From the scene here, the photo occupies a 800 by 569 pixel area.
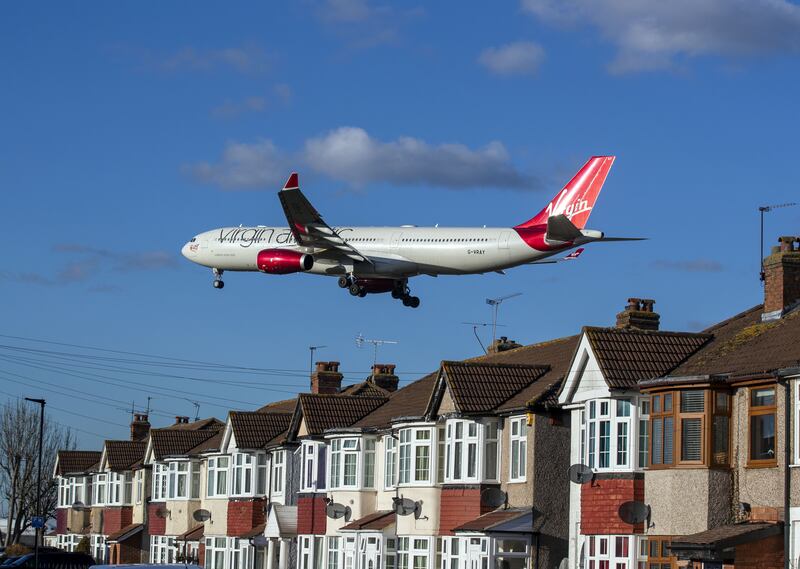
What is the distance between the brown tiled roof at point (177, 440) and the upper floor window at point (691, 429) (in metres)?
40.8

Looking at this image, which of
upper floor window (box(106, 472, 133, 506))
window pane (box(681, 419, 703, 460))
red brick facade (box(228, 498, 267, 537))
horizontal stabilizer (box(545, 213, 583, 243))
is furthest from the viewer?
upper floor window (box(106, 472, 133, 506))

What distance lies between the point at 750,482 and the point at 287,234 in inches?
1340

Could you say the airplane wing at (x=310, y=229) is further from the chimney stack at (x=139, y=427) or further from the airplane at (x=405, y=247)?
the chimney stack at (x=139, y=427)

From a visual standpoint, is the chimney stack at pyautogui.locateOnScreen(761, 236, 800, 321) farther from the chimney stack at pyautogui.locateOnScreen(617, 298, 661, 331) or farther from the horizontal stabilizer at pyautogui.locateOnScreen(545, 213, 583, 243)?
the horizontal stabilizer at pyautogui.locateOnScreen(545, 213, 583, 243)

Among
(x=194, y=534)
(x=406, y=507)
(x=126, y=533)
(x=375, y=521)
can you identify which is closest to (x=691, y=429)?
(x=406, y=507)

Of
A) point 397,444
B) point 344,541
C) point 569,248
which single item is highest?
point 569,248

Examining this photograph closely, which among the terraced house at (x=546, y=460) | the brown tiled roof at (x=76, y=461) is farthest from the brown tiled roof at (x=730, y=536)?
the brown tiled roof at (x=76, y=461)

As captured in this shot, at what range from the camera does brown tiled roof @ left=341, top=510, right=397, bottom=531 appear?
48.0 metres

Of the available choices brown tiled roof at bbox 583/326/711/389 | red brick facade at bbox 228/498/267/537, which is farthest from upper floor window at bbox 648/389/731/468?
red brick facade at bbox 228/498/267/537

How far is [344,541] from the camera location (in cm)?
5109

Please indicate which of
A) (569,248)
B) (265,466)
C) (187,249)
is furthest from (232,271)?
(569,248)

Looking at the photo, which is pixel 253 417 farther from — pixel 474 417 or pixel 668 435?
pixel 668 435

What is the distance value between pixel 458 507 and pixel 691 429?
11.1m

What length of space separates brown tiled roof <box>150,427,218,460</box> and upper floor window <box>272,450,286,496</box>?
474 inches
